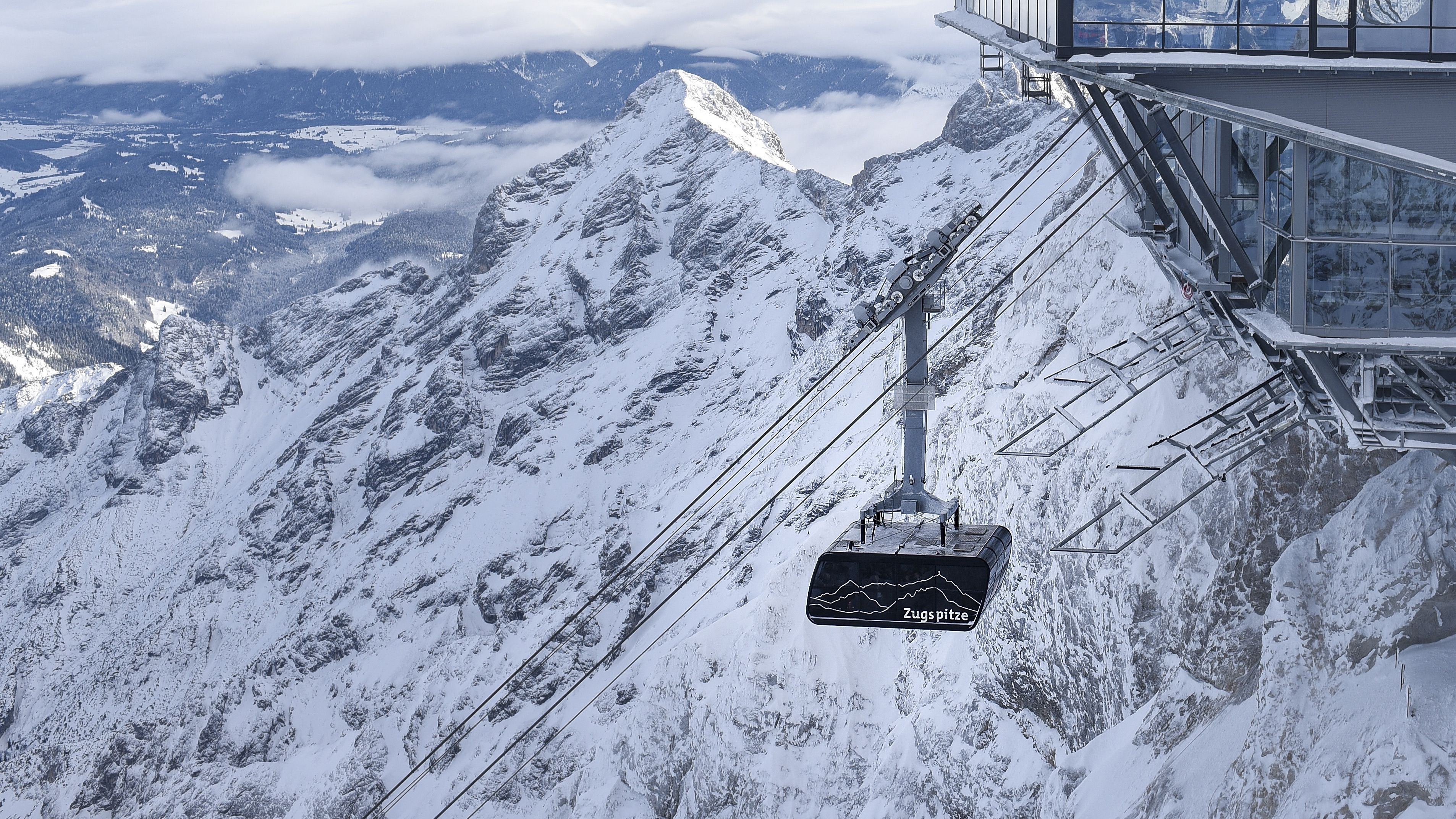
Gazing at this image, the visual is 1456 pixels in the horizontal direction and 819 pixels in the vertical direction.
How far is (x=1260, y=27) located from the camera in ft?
61.1

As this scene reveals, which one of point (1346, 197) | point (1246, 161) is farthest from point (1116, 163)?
point (1346, 197)

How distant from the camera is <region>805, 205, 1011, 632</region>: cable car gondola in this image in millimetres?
22562

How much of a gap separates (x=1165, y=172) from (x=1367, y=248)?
4.45 meters

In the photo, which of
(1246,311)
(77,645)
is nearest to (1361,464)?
(1246,311)

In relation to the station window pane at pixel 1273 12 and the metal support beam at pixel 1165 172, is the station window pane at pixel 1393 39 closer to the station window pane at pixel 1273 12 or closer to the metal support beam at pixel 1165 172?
the station window pane at pixel 1273 12

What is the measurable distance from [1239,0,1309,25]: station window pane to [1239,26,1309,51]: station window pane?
0.10m

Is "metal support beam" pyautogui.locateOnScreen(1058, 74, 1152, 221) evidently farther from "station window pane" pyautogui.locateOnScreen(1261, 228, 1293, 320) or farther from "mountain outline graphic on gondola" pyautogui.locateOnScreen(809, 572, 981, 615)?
"mountain outline graphic on gondola" pyautogui.locateOnScreen(809, 572, 981, 615)

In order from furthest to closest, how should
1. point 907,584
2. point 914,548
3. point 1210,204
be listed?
point 914,548, point 907,584, point 1210,204

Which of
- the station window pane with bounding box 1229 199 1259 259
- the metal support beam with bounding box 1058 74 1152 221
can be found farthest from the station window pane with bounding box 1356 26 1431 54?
the metal support beam with bounding box 1058 74 1152 221

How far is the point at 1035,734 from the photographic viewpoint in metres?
51.2

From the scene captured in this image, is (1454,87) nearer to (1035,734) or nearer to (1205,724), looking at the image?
(1205,724)

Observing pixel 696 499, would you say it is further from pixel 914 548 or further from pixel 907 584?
pixel 907 584

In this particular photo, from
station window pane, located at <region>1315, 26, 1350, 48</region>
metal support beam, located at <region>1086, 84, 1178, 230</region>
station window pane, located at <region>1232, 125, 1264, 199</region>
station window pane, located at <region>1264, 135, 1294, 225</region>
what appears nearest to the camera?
station window pane, located at <region>1264, 135, 1294, 225</region>

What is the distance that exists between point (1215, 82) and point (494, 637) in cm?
13253
